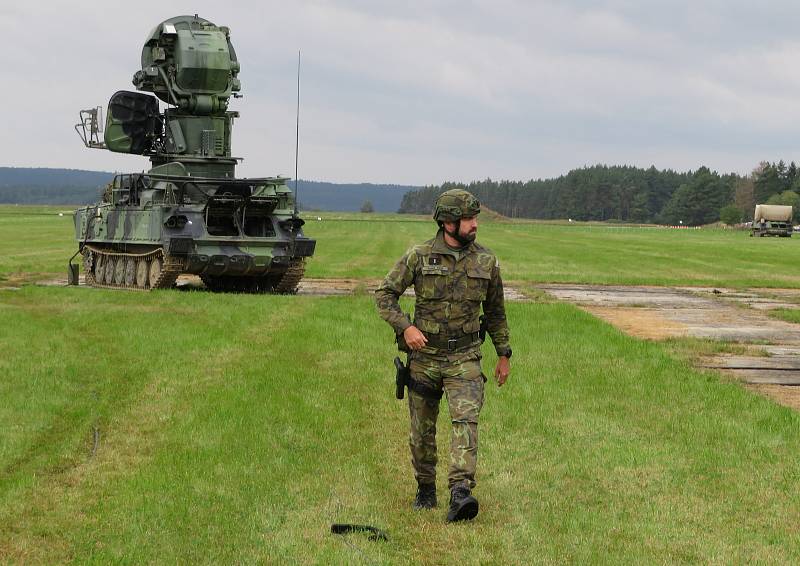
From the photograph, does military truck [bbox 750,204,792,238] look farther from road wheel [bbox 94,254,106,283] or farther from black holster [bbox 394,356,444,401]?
black holster [bbox 394,356,444,401]

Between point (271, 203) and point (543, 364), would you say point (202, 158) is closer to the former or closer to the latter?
point (271, 203)

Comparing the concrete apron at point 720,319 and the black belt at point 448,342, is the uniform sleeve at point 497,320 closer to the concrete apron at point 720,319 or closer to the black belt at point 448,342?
the black belt at point 448,342

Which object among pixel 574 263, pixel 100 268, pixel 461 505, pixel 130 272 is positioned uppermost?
pixel 461 505

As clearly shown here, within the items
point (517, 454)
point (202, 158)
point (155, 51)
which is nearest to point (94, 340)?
point (517, 454)

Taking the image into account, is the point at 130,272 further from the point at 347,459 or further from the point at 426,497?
the point at 426,497

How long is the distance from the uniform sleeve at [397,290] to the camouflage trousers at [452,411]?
0.90 ft

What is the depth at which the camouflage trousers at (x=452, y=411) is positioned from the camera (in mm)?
7723

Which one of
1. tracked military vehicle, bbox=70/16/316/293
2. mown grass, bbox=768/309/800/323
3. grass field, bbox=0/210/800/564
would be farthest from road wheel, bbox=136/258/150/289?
mown grass, bbox=768/309/800/323

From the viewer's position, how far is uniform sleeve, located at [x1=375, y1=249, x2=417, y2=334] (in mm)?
8039

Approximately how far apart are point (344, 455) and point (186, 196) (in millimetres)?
16196

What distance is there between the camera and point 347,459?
9.36 metres

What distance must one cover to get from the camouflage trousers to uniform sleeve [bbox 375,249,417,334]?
28 cm

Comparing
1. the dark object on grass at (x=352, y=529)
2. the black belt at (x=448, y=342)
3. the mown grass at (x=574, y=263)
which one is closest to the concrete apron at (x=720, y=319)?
the mown grass at (x=574, y=263)

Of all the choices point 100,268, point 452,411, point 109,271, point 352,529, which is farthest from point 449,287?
point 100,268
